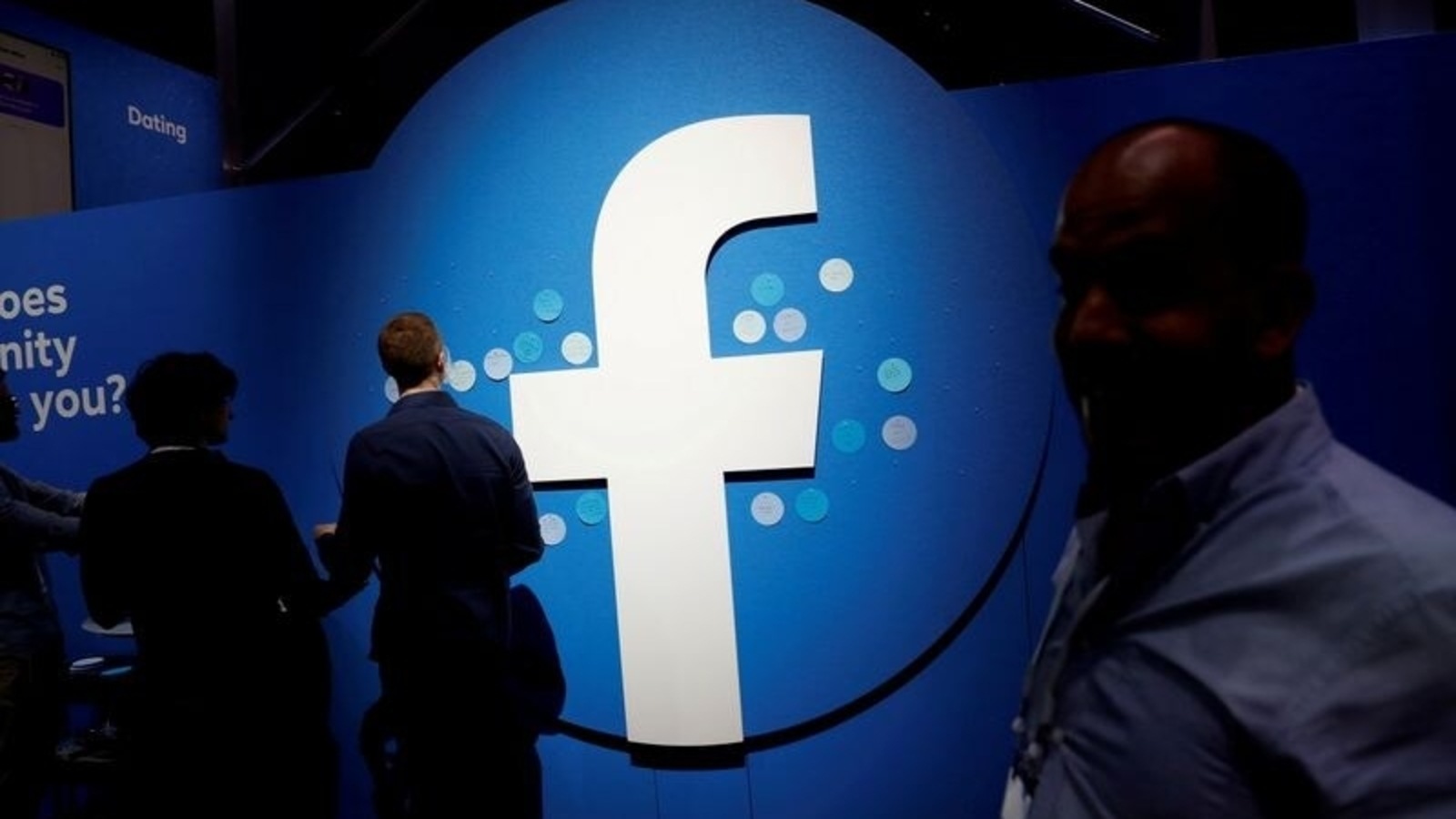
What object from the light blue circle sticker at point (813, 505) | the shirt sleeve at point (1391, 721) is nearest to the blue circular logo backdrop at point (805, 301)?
the light blue circle sticker at point (813, 505)

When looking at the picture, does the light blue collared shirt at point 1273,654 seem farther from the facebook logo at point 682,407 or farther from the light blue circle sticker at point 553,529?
the light blue circle sticker at point 553,529

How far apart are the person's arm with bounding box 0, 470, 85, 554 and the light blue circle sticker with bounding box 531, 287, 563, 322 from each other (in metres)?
1.29

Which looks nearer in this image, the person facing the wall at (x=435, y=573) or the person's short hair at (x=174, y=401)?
the person's short hair at (x=174, y=401)

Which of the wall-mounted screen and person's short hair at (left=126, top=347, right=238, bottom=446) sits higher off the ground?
the wall-mounted screen

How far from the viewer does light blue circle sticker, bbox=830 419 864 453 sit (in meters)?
2.46

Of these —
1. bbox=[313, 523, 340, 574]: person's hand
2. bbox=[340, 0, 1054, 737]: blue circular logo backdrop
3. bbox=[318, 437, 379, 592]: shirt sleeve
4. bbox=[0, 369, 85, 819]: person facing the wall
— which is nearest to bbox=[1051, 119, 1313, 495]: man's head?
bbox=[340, 0, 1054, 737]: blue circular logo backdrop

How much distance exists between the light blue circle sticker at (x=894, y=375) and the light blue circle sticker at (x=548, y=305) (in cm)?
92

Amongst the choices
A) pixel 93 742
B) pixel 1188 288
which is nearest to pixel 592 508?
pixel 93 742

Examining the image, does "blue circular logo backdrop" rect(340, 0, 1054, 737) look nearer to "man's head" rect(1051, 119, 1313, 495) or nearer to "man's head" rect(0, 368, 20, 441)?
"man's head" rect(0, 368, 20, 441)

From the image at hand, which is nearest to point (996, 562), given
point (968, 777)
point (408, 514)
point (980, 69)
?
point (968, 777)

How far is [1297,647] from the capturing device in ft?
1.98

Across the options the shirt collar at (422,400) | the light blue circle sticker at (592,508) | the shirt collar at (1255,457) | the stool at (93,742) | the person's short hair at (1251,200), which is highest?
the shirt collar at (422,400)

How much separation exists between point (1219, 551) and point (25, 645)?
112 inches

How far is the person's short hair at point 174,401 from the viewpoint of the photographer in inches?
80.4
